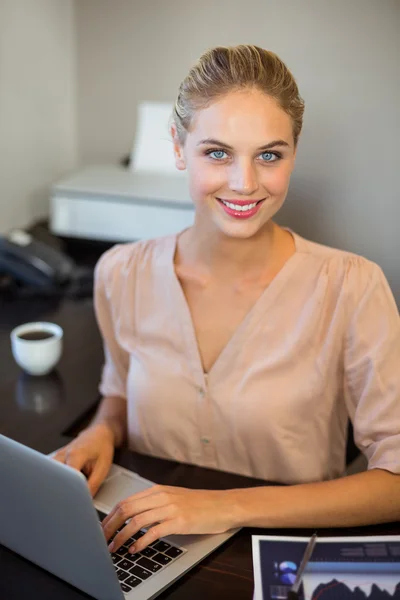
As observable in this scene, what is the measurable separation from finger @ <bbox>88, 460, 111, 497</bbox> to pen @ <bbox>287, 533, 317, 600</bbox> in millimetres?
319

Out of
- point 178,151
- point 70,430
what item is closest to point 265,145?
point 178,151

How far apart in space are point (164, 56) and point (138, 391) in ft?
3.11

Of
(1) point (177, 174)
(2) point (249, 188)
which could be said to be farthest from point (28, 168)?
(2) point (249, 188)

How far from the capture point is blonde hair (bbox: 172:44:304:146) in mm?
1021

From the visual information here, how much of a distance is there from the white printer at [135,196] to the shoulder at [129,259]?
0.47 metres

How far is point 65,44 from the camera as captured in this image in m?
1.93

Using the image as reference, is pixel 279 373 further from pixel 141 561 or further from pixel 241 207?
pixel 141 561

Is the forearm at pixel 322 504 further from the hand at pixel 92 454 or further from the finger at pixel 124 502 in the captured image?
the hand at pixel 92 454

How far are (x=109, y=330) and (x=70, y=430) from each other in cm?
19

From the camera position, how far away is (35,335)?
1.46 m

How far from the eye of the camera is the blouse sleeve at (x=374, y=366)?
1.03 meters

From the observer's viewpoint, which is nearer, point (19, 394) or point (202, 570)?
point (202, 570)

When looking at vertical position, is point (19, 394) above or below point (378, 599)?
below

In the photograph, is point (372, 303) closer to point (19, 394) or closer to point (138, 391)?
point (138, 391)
